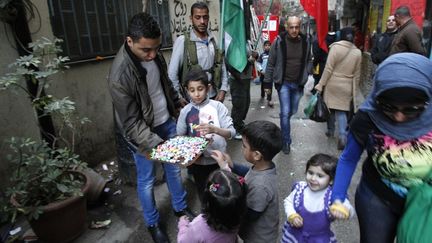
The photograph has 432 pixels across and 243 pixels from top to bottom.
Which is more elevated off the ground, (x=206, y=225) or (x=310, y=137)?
(x=206, y=225)

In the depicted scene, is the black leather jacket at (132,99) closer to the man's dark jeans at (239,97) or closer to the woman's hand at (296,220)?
the woman's hand at (296,220)

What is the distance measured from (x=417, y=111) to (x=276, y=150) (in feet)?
2.43

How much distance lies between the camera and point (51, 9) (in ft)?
11.8

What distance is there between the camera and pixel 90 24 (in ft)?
13.6

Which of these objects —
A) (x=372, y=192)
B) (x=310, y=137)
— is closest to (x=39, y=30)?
(x=372, y=192)

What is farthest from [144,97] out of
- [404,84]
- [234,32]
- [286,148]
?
[286,148]

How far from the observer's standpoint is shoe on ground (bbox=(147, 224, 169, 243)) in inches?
107

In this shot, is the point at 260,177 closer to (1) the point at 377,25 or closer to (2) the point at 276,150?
(2) the point at 276,150

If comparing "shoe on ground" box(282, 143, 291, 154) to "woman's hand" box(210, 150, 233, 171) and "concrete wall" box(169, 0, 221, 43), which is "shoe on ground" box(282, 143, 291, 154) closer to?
"woman's hand" box(210, 150, 233, 171)

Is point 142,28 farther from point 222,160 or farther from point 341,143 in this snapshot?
point 341,143

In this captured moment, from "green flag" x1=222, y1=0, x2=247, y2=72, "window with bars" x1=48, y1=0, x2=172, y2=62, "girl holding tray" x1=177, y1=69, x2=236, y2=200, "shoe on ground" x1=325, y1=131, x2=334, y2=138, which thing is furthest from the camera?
"shoe on ground" x1=325, y1=131, x2=334, y2=138

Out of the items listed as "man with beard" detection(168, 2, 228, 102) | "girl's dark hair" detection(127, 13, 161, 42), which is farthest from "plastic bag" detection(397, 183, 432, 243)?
"man with beard" detection(168, 2, 228, 102)

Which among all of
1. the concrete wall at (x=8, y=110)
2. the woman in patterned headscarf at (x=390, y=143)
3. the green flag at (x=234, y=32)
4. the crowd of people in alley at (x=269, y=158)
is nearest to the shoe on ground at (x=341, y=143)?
the green flag at (x=234, y=32)

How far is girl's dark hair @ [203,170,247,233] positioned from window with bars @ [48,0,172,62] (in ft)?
9.80
